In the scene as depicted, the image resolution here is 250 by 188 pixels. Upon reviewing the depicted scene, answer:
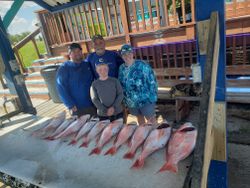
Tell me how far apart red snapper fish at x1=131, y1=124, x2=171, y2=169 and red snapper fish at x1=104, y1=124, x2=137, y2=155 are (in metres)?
0.24

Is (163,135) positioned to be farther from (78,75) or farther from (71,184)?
(78,75)

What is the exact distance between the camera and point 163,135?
1877mm

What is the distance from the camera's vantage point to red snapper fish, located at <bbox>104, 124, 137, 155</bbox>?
2.00m

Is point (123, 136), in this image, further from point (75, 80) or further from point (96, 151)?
point (75, 80)

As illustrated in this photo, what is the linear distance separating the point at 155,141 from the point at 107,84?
4.48ft

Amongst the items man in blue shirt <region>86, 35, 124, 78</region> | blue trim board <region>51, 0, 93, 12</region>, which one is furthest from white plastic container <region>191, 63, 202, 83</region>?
blue trim board <region>51, 0, 93, 12</region>

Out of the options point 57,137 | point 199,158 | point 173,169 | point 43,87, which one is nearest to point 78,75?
point 57,137

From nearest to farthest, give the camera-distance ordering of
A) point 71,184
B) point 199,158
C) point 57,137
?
point 199,158
point 71,184
point 57,137

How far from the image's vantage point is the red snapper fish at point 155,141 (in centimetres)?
180

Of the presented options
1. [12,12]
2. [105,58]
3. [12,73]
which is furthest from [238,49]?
[12,12]

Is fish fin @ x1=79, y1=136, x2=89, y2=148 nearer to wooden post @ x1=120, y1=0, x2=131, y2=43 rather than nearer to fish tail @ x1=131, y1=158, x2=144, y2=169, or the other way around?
fish tail @ x1=131, y1=158, x2=144, y2=169

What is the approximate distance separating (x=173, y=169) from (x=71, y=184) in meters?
0.73

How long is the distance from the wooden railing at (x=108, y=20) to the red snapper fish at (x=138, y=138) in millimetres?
3326

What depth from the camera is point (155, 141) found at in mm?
1863
